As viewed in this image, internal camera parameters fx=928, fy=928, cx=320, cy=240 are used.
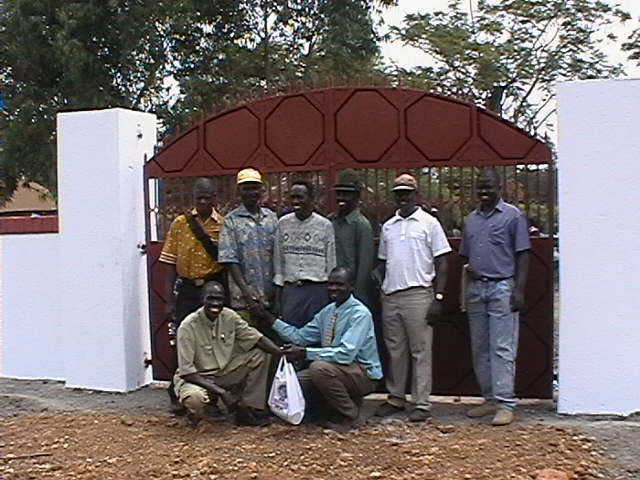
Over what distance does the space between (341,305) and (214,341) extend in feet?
Result: 2.90

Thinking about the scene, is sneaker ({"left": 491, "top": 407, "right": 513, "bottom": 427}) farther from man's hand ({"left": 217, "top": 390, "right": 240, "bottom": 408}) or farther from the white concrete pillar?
the white concrete pillar

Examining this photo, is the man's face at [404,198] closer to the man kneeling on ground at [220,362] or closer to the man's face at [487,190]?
the man's face at [487,190]

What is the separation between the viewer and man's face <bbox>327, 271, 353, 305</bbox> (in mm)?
5973

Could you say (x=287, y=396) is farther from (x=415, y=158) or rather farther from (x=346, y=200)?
(x=415, y=158)

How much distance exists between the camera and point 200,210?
672cm

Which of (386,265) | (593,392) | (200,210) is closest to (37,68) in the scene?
(200,210)

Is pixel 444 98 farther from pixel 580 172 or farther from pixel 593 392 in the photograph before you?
pixel 593 392

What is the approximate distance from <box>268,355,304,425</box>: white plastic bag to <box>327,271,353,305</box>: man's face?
537 mm

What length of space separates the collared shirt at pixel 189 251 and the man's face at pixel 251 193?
0.35 metres

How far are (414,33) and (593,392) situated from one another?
14.2 meters

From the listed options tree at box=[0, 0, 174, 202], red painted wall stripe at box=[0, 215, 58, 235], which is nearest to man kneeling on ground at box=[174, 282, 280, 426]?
red painted wall stripe at box=[0, 215, 58, 235]

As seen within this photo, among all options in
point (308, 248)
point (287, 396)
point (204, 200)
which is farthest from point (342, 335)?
point (204, 200)

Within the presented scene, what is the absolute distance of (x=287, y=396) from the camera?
5.94 meters

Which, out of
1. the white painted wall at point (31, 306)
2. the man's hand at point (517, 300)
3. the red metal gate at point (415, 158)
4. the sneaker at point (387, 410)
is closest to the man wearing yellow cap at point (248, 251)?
the red metal gate at point (415, 158)
